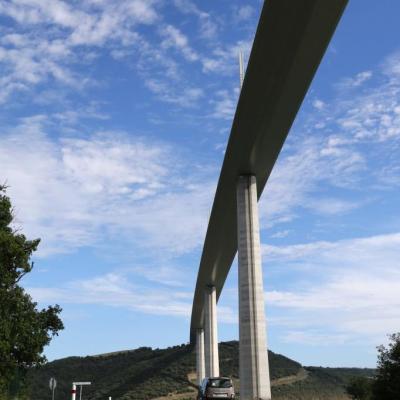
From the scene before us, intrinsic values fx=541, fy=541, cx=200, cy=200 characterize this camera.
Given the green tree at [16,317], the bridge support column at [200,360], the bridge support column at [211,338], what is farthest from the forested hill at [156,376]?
the green tree at [16,317]

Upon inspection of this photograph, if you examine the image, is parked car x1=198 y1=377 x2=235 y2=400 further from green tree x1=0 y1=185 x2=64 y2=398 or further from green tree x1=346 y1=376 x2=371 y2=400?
green tree x1=346 y1=376 x2=371 y2=400

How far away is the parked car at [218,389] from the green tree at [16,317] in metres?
7.39

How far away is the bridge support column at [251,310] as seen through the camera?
3008cm

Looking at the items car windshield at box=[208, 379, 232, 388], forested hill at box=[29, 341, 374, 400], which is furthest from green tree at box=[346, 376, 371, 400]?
car windshield at box=[208, 379, 232, 388]

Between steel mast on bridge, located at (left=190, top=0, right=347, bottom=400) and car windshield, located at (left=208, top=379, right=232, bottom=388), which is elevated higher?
steel mast on bridge, located at (left=190, top=0, right=347, bottom=400)

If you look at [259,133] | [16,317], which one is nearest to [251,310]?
[259,133]

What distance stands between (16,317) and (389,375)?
1376 centimetres

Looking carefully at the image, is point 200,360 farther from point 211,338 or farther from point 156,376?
point 211,338

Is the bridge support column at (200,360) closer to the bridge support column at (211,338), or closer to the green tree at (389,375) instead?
the bridge support column at (211,338)

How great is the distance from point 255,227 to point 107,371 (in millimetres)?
74165

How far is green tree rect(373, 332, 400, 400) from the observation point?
19156 mm

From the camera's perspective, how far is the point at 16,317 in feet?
64.4

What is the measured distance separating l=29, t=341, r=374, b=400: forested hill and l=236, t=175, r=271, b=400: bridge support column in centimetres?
2981

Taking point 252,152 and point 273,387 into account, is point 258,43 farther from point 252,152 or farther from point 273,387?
point 273,387
